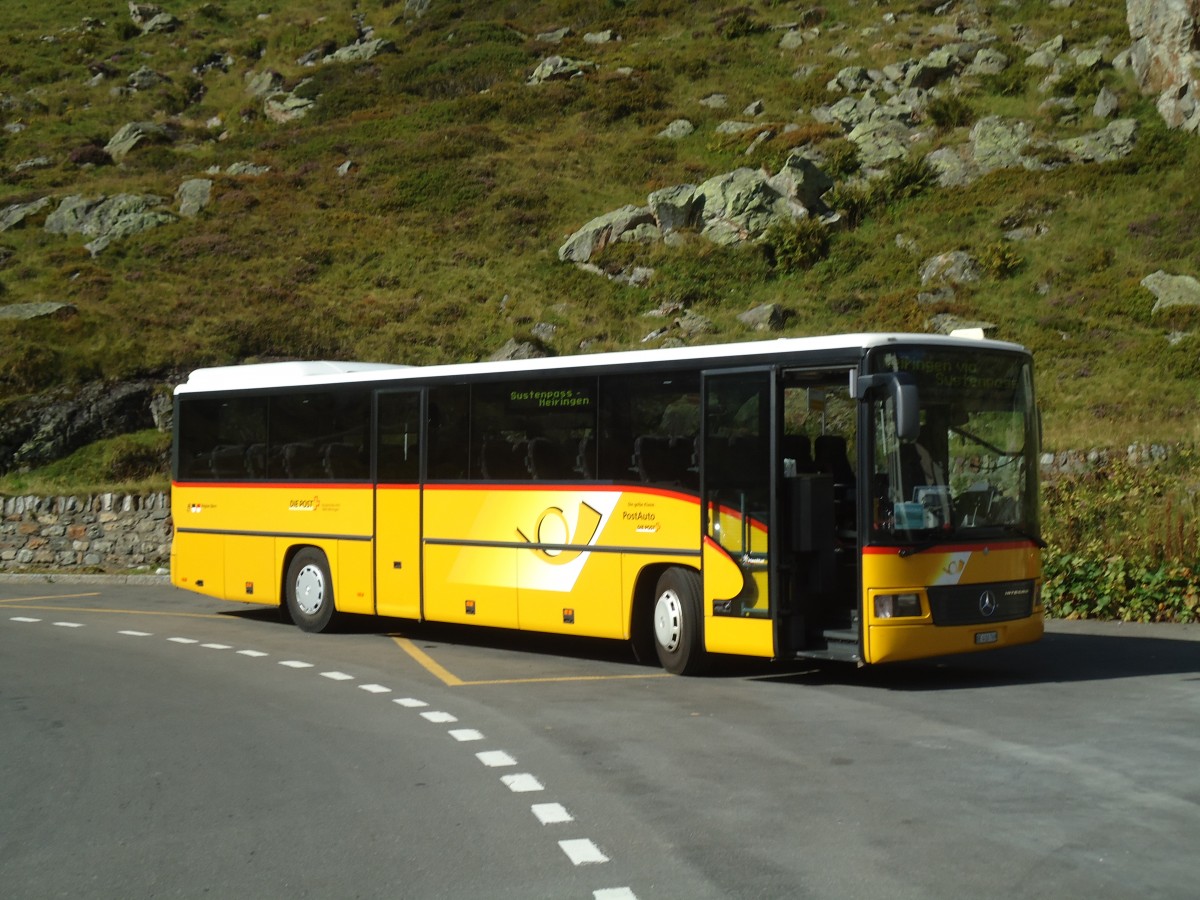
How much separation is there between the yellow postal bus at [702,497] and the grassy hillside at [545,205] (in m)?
14.1

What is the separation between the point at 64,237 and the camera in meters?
51.3

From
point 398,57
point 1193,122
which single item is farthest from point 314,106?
point 1193,122

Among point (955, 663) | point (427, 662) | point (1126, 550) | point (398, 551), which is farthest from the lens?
point (1126, 550)

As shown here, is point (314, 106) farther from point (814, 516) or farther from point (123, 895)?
point (123, 895)

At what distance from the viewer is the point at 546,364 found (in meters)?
14.9

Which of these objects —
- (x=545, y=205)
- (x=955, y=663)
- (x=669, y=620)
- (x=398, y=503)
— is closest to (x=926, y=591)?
(x=669, y=620)

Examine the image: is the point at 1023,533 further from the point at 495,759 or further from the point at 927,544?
the point at 495,759

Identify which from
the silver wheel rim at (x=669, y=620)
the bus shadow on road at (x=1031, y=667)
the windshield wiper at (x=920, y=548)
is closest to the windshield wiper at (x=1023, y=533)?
the windshield wiper at (x=920, y=548)

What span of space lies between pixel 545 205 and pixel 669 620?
1602 inches

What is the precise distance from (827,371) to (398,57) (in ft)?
212

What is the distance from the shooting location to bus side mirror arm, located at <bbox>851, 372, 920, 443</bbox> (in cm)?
1138

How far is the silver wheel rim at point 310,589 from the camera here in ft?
58.1

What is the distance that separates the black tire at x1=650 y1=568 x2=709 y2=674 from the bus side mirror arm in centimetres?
239

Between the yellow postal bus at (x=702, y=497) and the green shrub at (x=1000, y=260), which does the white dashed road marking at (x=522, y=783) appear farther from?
the green shrub at (x=1000, y=260)
